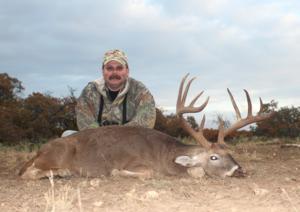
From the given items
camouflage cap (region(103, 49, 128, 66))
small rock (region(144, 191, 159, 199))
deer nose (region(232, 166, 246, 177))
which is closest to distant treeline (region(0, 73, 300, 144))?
camouflage cap (region(103, 49, 128, 66))

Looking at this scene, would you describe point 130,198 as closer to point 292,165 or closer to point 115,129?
point 115,129

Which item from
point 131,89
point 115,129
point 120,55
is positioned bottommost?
point 115,129

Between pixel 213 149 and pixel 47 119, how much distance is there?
1387cm

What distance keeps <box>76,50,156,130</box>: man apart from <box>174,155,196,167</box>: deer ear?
1255 mm

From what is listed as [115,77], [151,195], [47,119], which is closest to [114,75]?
[115,77]

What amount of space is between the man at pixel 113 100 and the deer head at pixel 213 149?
0.81 meters

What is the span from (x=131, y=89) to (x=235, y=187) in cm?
353

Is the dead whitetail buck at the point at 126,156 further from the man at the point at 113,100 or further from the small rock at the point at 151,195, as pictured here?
the small rock at the point at 151,195

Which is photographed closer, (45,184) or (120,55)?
(45,184)

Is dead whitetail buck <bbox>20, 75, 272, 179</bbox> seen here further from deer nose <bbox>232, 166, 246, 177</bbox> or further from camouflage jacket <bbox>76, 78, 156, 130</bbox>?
camouflage jacket <bbox>76, 78, 156, 130</bbox>

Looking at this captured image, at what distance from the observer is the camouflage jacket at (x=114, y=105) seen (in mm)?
8500

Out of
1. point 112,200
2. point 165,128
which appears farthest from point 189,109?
point 165,128

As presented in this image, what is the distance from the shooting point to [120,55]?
8.76m

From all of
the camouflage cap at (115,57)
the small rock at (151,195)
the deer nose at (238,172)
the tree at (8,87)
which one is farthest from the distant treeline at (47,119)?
the small rock at (151,195)
